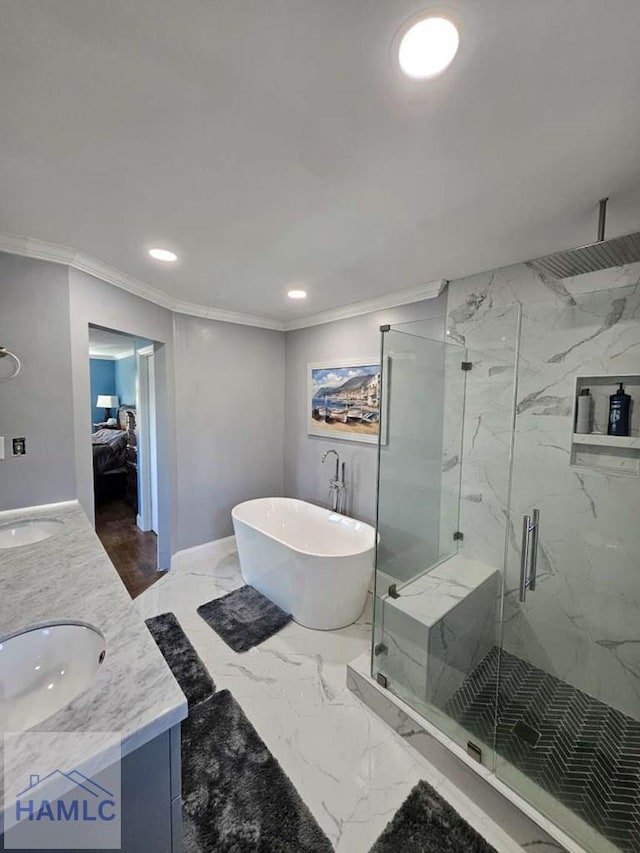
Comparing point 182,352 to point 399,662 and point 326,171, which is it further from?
point 399,662

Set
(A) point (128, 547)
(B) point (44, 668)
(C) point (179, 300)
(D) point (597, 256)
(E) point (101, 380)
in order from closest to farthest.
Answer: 1. (B) point (44, 668)
2. (D) point (597, 256)
3. (C) point (179, 300)
4. (A) point (128, 547)
5. (E) point (101, 380)

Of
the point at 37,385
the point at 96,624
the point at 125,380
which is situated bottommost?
the point at 96,624

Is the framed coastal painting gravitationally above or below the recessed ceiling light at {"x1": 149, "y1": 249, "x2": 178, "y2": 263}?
below

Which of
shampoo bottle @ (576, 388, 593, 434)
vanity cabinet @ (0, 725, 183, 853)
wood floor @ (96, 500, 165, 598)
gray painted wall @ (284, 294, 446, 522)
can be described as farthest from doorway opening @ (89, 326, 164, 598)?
shampoo bottle @ (576, 388, 593, 434)

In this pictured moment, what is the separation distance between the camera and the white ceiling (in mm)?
801

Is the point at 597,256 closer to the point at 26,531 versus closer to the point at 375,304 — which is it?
the point at 375,304

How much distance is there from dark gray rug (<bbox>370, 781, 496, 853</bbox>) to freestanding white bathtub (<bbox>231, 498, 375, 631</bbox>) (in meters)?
1.11

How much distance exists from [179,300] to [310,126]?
2.34m

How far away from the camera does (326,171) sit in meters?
1.31

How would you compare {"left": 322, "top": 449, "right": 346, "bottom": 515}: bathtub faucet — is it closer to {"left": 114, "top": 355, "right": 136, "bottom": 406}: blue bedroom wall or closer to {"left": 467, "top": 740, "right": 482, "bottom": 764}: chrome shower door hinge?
{"left": 467, "top": 740, "right": 482, "bottom": 764}: chrome shower door hinge

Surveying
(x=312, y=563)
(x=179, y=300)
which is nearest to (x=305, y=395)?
(x=179, y=300)

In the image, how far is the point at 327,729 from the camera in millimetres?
1767

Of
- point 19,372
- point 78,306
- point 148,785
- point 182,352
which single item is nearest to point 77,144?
point 78,306

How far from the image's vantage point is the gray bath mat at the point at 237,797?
130 cm
